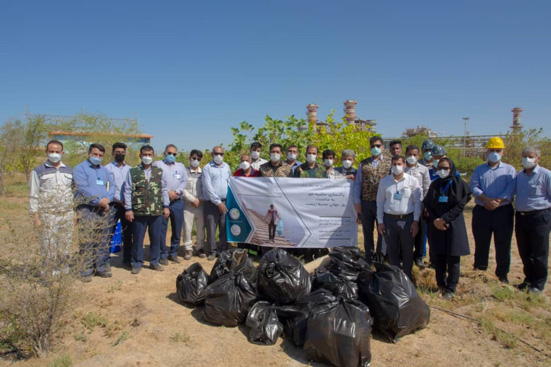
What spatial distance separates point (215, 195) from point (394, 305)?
3.66 meters

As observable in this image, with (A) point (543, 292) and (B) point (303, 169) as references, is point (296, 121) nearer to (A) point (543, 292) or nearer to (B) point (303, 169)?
(B) point (303, 169)

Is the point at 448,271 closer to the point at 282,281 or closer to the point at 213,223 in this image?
the point at 282,281

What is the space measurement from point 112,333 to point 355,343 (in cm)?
259

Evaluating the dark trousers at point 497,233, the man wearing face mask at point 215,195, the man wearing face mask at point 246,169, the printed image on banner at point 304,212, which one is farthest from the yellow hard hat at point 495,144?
the man wearing face mask at point 215,195

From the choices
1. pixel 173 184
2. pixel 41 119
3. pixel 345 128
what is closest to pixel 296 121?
pixel 345 128

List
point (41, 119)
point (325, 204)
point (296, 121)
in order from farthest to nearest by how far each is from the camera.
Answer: point (41, 119)
point (296, 121)
point (325, 204)

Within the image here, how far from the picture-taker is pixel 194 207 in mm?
6754

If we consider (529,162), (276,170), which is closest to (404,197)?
(529,162)

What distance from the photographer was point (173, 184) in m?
6.36

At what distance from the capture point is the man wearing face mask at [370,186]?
18.9 feet

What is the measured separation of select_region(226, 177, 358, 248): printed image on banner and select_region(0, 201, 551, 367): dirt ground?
1813mm

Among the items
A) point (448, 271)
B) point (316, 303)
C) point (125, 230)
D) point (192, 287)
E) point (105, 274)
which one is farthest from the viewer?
point (125, 230)

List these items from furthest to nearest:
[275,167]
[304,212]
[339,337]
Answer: [275,167] → [304,212] → [339,337]

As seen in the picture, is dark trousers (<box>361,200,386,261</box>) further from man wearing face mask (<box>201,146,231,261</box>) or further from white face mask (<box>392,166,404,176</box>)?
man wearing face mask (<box>201,146,231,261</box>)
